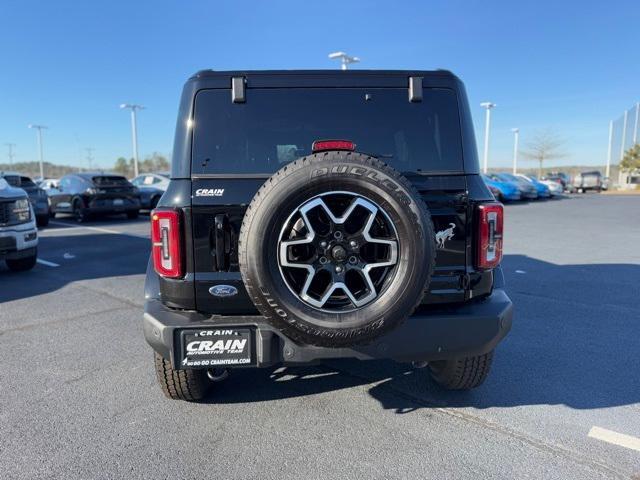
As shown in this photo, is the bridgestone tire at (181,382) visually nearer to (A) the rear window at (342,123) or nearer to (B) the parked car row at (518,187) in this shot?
(A) the rear window at (342,123)

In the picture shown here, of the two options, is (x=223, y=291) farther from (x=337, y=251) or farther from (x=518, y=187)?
(x=518, y=187)

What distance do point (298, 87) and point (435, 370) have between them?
2070 mm

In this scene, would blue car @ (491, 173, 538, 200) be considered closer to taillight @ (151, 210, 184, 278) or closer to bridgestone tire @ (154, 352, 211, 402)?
bridgestone tire @ (154, 352, 211, 402)

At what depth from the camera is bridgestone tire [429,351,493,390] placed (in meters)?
2.97

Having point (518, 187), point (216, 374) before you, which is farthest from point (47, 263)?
point (518, 187)

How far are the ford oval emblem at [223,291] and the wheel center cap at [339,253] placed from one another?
24.0 inches

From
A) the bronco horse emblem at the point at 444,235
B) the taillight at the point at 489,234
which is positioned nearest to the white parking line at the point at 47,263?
the bronco horse emblem at the point at 444,235

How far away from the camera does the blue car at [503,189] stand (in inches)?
865

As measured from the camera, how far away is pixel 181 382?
9.59 feet

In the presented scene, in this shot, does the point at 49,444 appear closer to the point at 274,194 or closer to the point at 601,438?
the point at 274,194

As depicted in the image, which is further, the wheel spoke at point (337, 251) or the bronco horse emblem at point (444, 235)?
the bronco horse emblem at point (444, 235)

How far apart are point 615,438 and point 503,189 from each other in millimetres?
21025

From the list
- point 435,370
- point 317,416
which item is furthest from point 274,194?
point 435,370

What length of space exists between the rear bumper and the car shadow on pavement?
597 millimetres
